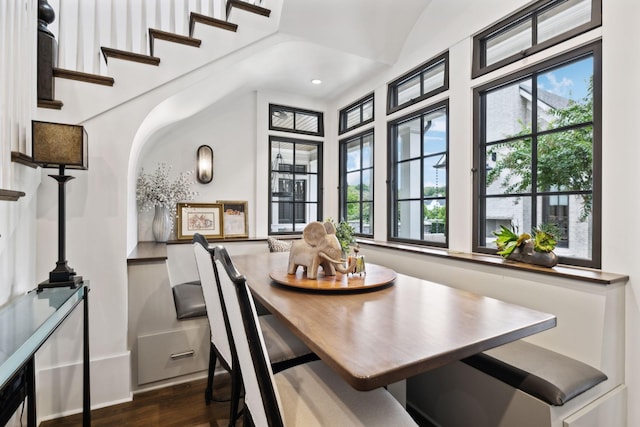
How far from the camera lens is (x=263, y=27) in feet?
7.88

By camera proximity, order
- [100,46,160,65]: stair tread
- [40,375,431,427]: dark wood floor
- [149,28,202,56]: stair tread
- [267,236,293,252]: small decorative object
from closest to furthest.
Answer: [40,375,431,427]: dark wood floor
[100,46,160,65]: stair tread
[149,28,202,56]: stair tread
[267,236,293,252]: small decorative object

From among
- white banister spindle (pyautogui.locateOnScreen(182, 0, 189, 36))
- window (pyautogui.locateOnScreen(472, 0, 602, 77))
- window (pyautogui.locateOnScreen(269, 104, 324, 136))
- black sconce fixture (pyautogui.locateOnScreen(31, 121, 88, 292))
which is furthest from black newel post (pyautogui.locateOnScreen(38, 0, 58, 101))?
window (pyautogui.locateOnScreen(472, 0, 602, 77))

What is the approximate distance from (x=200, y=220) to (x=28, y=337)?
2.35m

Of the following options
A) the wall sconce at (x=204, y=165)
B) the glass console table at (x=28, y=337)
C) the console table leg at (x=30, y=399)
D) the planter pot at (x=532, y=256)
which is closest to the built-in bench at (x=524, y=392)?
the planter pot at (x=532, y=256)

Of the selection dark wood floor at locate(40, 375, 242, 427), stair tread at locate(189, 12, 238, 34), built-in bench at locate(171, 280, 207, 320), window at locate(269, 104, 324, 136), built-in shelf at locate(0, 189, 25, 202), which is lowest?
dark wood floor at locate(40, 375, 242, 427)

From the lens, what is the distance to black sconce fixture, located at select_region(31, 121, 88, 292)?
1.53 meters

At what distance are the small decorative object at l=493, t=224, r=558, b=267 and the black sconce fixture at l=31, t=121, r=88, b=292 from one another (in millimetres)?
2474

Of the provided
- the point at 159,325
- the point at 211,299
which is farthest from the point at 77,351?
the point at 211,299

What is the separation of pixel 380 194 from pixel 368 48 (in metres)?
1.40

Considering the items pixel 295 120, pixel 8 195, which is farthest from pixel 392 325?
pixel 295 120

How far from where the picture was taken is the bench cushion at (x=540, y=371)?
1289 millimetres

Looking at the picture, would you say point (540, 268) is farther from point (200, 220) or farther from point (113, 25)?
point (113, 25)

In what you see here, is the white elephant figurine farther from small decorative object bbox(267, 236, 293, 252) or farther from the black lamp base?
small decorative object bbox(267, 236, 293, 252)

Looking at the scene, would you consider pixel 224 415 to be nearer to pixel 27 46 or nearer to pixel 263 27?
pixel 27 46
